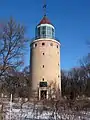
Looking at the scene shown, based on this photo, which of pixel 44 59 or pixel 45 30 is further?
pixel 45 30

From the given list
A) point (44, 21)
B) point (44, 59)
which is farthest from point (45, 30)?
point (44, 59)

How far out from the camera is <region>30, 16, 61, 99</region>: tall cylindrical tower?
127 feet

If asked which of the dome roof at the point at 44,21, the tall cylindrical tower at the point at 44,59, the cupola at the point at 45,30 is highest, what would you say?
the dome roof at the point at 44,21

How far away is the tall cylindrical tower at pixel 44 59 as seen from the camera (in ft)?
127

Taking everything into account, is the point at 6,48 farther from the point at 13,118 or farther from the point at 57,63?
the point at 57,63

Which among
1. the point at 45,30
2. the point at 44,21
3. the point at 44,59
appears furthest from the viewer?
the point at 44,21

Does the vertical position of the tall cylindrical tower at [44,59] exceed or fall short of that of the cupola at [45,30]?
it falls short

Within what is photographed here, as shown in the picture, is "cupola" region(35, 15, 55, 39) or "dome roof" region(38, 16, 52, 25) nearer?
"cupola" region(35, 15, 55, 39)

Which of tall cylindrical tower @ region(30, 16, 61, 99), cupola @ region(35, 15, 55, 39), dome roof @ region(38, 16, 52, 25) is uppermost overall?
dome roof @ region(38, 16, 52, 25)

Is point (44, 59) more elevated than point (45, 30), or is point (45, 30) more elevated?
point (45, 30)

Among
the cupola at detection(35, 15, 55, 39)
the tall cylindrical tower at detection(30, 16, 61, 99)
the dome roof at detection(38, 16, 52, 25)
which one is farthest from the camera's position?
the dome roof at detection(38, 16, 52, 25)

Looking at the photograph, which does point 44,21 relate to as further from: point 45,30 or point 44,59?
point 44,59

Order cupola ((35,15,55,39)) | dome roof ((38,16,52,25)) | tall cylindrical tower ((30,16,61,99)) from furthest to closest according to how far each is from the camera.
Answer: dome roof ((38,16,52,25)), cupola ((35,15,55,39)), tall cylindrical tower ((30,16,61,99))

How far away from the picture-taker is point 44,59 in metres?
39.1
